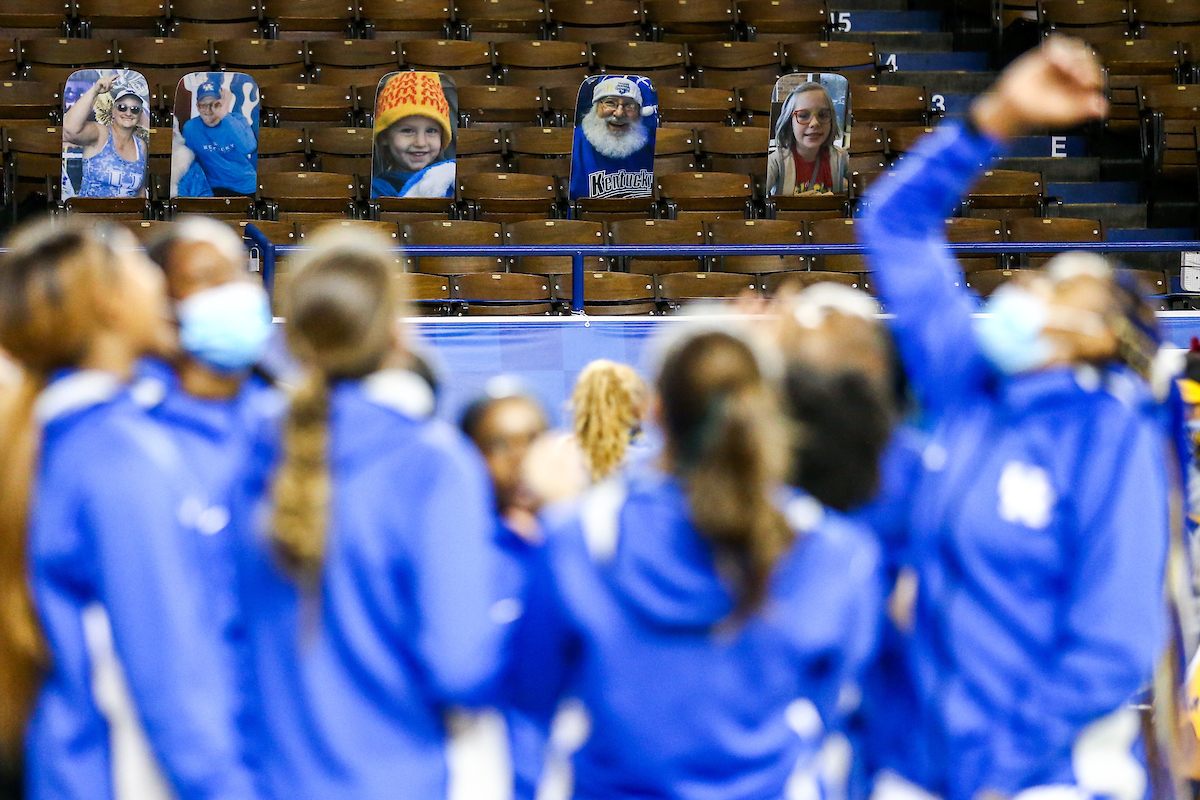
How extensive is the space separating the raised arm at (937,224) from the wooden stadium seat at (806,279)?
4491mm

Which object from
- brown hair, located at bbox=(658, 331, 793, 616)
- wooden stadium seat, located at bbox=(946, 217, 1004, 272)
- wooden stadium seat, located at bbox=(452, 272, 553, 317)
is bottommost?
brown hair, located at bbox=(658, 331, 793, 616)

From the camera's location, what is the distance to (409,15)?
8945 mm

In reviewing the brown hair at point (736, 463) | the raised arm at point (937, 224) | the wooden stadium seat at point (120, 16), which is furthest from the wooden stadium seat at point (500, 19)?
the brown hair at point (736, 463)

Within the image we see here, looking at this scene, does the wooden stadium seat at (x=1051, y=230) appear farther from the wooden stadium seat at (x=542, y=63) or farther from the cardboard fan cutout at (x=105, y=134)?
the cardboard fan cutout at (x=105, y=134)

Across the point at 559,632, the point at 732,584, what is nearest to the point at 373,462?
the point at 559,632

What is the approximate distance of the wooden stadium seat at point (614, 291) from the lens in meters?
6.42

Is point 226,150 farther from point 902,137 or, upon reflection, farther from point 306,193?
point 902,137

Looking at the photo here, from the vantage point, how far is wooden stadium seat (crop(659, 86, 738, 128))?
8.28 metres

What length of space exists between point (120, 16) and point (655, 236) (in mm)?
4483

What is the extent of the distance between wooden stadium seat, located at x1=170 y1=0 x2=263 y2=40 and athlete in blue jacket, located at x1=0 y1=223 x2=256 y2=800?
7.98 meters

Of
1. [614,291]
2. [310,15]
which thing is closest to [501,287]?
[614,291]

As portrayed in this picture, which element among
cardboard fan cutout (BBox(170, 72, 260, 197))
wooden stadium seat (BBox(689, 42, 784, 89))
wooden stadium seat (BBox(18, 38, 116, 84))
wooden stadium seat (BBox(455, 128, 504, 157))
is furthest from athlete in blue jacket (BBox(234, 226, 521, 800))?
wooden stadium seat (BBox(689, 42, 784, 89))

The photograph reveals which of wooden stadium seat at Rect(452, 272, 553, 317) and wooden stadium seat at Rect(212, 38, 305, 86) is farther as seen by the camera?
wooden stadium seat at Rect(212, 38, 305, 86)

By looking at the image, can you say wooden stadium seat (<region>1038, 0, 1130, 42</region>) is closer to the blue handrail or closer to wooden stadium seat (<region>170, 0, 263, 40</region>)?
the blue handrail
